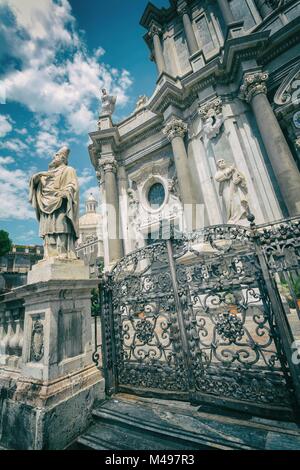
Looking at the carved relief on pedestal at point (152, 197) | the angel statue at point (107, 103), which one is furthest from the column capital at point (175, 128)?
the angel statue at point (107, 103)

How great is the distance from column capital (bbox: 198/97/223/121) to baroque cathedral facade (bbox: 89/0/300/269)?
4cm

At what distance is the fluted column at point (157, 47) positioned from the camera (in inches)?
504

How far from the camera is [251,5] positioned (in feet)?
33.2

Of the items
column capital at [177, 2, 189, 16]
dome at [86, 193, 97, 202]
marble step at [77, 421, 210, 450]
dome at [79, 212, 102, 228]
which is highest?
dome at [86, 193, 97, 202]

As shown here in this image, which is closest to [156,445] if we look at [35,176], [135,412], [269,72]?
[135,412]

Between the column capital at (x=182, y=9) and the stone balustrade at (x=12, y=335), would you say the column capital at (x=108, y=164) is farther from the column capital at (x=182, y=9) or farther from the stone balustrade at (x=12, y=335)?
the stone balustrade at (x=12, y=335)

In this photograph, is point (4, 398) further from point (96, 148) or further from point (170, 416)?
point (96, 148)

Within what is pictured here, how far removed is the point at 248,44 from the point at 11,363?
39.5 ft

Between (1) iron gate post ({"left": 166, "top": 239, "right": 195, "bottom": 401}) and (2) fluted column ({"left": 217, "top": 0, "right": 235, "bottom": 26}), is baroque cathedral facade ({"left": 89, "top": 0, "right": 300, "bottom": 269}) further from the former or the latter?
(1) iron gate post ({"left": 166, "top": 239, "right": 195, "bottom": 401})

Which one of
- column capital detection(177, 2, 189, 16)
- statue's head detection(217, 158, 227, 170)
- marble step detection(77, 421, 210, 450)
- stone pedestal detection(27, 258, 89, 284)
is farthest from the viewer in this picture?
column capital detection(177, 2, 189, 16)

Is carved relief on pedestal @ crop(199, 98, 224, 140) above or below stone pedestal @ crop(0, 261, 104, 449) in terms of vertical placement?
above

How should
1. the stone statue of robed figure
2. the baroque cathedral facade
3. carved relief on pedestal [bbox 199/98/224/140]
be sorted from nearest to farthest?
the stone statue of robed figure, the baroque cathedral facade, carved relief on pedestal [bbox 199/98/224/140]

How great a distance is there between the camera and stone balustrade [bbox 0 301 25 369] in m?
3.25

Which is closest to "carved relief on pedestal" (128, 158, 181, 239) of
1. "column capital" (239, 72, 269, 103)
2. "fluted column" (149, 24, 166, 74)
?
"column capital" (239, 72, 269, 103)
